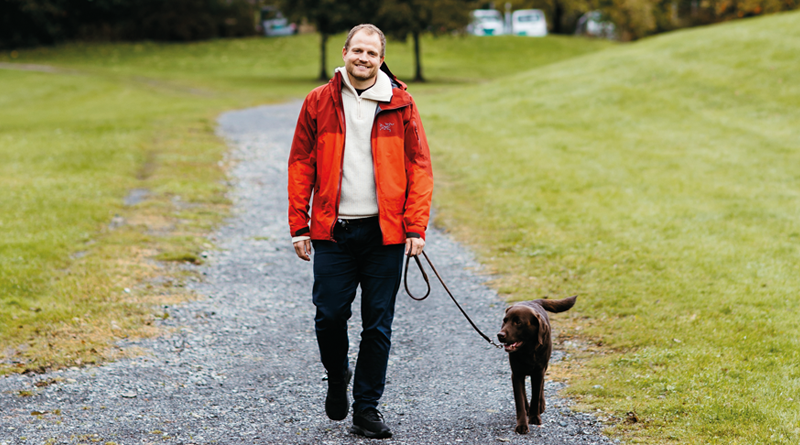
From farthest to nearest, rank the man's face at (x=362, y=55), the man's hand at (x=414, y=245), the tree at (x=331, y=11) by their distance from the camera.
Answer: the tree at (x=331, y=11), the man's hand at (x=414, y=245), the man's face at (x=362, y=55)

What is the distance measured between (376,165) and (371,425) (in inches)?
61.7

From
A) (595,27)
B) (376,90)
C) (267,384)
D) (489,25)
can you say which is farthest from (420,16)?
(376,90)

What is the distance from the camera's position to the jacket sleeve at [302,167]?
4.34 m

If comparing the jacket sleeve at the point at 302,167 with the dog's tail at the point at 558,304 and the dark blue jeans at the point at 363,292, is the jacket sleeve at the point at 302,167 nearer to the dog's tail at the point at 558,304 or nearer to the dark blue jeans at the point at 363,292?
the dark blue jeans at the point at 363,292

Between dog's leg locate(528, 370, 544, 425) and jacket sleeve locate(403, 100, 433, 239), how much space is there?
1131 millimetres

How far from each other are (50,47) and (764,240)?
48.3 metres

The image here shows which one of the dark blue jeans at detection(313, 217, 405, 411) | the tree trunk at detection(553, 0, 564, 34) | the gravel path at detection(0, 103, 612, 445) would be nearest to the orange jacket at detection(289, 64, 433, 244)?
the dark blue jeans at detection(313, 217, 405, 411)

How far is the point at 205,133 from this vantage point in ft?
59.2

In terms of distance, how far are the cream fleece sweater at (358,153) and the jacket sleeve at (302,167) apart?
22cm

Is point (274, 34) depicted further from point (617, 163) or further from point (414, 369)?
point (414, 369)

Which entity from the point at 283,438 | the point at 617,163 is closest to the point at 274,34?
the point at 617,163

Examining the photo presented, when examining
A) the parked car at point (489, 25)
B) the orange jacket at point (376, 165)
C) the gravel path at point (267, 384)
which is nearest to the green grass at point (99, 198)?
the gravel path at point (267, 384)

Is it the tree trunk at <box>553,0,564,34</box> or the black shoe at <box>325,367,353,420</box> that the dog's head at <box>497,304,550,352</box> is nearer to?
the black shoe at <box>325,367,353,420</box>

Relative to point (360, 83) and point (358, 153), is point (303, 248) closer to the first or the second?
point (358, 153)
